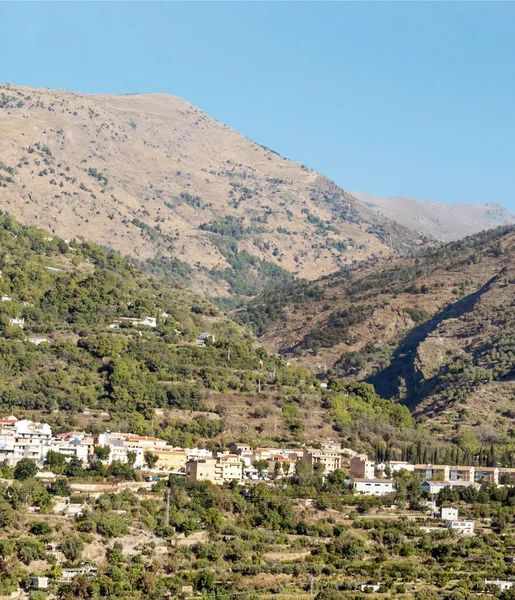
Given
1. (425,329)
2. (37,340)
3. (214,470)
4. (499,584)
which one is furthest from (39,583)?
(425,329)

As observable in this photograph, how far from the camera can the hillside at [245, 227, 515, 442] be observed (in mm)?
119688

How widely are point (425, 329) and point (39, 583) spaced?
84237 millimetres

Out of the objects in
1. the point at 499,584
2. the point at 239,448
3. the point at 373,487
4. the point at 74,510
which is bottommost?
the point at 499,584

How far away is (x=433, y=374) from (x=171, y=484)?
5331cm

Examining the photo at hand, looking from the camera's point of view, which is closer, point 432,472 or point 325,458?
point 432,472

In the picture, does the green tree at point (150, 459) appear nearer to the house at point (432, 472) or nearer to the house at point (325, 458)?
the house at point (325, 458)

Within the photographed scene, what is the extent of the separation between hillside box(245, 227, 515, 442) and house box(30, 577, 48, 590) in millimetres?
47437

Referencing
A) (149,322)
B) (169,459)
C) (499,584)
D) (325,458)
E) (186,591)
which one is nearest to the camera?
(186,591)

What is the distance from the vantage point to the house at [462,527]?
249 feet

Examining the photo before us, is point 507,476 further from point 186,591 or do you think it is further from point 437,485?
point 186,591

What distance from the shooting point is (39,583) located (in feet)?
213

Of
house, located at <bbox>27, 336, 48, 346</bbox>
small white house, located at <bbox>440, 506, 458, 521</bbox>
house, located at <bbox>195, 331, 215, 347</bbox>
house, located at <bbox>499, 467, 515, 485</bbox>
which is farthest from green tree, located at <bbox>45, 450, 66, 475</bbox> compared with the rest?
house, located at <bbox>195, 331, 215, 347</bbox>

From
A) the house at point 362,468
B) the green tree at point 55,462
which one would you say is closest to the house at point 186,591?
the green tree at point 55,462

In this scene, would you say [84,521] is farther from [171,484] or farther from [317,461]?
[317,461]
